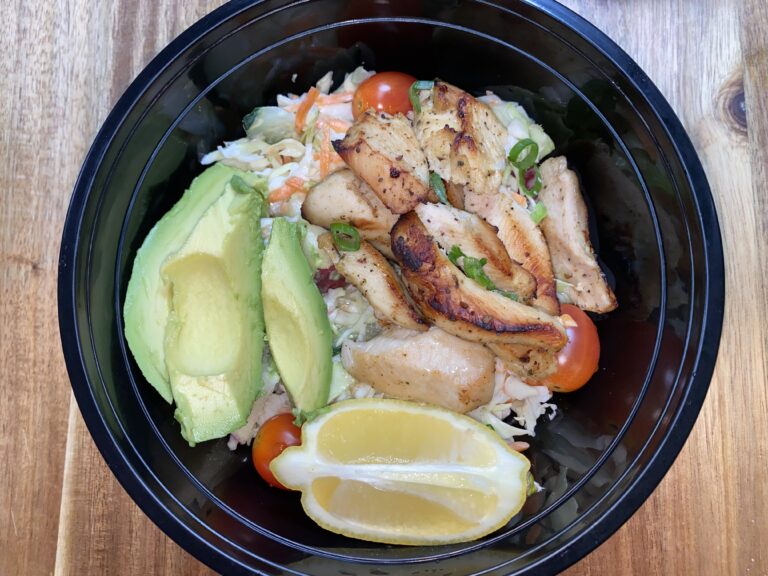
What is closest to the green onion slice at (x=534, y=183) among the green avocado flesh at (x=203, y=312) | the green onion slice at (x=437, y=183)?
the green onion slice at (x=437, y=183)

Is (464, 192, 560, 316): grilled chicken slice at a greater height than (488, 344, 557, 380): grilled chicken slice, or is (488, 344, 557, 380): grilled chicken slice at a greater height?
(464, 192, 560, 316): grilled chicken slice

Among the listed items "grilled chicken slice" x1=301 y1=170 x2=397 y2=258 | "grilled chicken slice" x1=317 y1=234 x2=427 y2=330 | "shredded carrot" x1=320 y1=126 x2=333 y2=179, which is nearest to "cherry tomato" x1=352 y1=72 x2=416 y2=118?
"shredded carrot" x1=320 y1=126 x2=333 y2=179

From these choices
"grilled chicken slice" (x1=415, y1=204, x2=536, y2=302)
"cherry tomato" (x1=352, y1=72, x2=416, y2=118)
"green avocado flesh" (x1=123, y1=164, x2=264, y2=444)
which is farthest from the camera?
"cherry tomato" (x1=352, y1=72, x2=416, y2=118)

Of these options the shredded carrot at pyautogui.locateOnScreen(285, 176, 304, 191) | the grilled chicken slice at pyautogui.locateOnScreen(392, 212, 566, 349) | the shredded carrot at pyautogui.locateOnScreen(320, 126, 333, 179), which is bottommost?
A: the grilled chicken slice at pyautogui.locateOnScreen(392, 212, 566, 349)

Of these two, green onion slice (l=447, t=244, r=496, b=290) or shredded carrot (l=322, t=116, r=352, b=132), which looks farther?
shredded carrot (l=322, t=116, r=352, b=132)

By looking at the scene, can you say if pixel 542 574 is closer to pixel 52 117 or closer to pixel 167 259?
pixel 167 259

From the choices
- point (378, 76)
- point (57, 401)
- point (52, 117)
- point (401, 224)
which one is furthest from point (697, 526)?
point (52, 117)

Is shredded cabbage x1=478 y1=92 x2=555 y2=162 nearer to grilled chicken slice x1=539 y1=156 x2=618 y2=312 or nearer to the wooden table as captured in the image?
grilled chicken slice x1=539 y1=156 x2=618 y2=312
